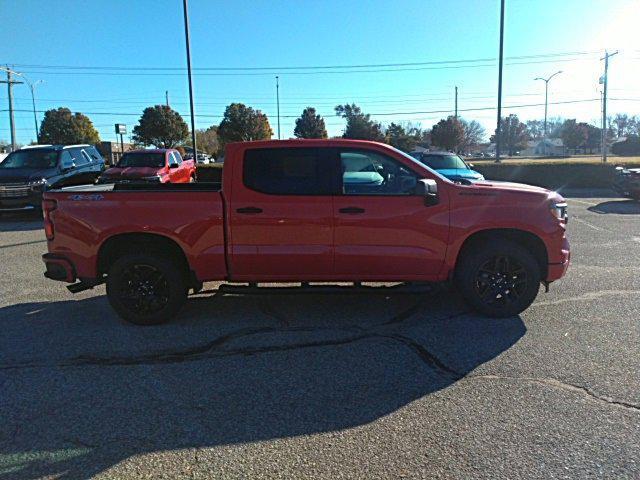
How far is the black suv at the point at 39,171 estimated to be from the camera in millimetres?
12945

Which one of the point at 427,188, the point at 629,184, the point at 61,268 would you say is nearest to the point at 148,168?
the point at 61,268

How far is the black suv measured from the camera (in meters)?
12.9

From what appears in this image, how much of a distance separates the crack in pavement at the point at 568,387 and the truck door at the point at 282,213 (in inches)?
77.0

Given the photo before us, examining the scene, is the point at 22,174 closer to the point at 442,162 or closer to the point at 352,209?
the point at 352,209

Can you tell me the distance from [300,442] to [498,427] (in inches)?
51.9

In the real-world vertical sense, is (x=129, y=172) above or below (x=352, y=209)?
above

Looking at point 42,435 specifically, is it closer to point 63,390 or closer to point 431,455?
point 63,390

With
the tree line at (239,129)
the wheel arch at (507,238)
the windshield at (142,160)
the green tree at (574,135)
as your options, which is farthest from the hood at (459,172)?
the green tree at (574,135)

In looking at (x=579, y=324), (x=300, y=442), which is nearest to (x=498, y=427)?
(x=300, y=442)

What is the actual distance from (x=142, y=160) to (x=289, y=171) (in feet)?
40.9

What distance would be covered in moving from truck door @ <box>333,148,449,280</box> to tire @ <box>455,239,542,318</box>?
0.35m

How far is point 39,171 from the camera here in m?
13.5

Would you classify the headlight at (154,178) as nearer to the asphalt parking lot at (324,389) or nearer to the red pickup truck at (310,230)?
the asphalt parking lot at (324,389)

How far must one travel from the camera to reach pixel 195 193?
4.91 metres
